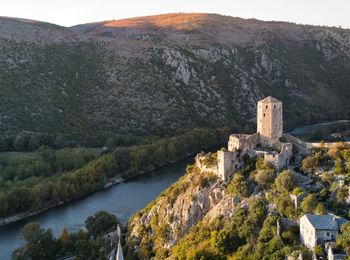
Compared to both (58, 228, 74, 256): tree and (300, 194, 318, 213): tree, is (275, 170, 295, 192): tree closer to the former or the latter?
(300, 194, 318, 213): tree

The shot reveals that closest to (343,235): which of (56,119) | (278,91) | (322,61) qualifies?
(56,119)

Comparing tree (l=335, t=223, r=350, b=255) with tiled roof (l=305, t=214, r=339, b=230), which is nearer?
tree (l=335, t=223, r=350, b=255)

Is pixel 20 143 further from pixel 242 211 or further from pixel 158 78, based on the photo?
pixel 242 211

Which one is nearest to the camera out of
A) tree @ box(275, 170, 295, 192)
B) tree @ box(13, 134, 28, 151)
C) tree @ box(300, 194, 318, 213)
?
tree @ box(300, 194, 318, 213)

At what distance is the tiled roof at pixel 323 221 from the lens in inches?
1166

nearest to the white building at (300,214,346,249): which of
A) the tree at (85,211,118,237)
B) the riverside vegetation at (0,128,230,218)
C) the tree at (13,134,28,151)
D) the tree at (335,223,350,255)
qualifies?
the tree at (335,223,350,255)

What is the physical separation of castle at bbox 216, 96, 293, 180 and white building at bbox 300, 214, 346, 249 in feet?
30.3

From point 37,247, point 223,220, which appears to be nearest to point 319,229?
point 223,220

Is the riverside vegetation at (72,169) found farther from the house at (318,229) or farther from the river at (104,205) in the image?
the house at (318,229)

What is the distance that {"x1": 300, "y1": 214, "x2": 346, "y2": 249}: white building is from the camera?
Result: 96.7 feet

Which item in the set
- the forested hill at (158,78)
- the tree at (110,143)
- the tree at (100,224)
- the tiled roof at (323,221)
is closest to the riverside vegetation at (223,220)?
the tree at (100,224)

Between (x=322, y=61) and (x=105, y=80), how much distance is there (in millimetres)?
74051

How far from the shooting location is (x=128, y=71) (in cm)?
11644

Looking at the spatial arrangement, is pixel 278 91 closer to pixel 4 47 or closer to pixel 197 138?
pixel 197 138
